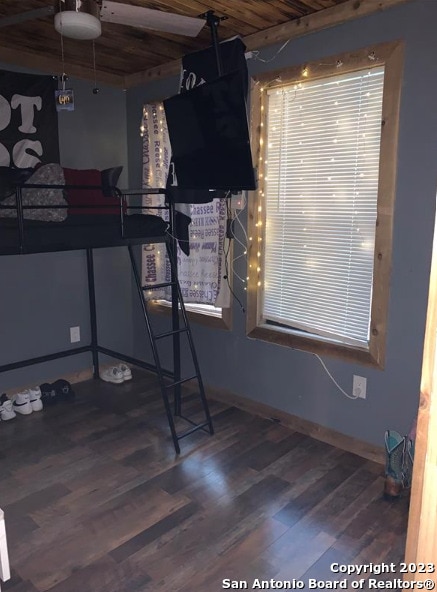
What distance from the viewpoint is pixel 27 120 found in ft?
10.4

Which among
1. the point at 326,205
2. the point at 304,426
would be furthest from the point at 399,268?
the point at 304,426

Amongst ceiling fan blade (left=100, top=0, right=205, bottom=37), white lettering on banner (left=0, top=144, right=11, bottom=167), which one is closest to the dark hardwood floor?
white lettering on banner (left=0, top=144, right=11, bottom=167)

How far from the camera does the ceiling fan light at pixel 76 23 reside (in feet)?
6.19

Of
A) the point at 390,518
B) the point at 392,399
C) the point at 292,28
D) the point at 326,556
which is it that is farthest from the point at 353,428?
the point at 292,28

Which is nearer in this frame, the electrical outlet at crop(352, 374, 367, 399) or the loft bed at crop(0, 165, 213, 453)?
the loft bed at crop(0, 165, 213, 453)

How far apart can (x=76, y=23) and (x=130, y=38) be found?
1012 mm

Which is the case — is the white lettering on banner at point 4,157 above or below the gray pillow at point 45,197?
above

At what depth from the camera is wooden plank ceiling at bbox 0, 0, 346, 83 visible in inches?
92.3

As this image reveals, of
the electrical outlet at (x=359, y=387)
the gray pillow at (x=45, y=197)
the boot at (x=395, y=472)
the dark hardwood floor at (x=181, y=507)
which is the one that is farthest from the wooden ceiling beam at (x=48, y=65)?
the boot at (x=395, y=472)

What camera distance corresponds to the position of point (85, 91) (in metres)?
3.52

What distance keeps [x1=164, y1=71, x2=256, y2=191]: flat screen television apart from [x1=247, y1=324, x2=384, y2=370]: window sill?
1.00m

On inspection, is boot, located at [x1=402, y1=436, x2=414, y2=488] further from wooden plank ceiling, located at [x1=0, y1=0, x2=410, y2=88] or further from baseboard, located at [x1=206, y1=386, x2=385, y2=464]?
wooden plank ceiling, located at [x1=0, y1=0, x2=410, y2=88]

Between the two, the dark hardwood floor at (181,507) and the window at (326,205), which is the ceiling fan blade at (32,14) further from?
the dark hardwood floor at (181,507)

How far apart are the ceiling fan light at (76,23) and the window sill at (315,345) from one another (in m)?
1.92
